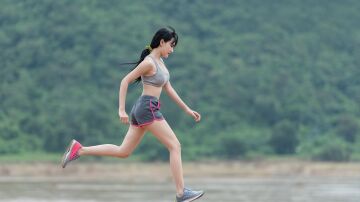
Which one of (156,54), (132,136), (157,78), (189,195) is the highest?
(156,54)

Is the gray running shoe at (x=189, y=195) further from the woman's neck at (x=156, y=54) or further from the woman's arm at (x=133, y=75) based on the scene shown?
the woman's neck at (x=156, y=54)

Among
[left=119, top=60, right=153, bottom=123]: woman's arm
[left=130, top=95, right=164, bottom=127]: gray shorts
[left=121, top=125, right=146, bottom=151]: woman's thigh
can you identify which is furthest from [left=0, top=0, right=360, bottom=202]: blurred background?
[left=119, top=60, right=153, bottom=123]: woman's arm

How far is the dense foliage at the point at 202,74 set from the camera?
58.2m

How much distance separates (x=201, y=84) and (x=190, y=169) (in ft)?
39.0

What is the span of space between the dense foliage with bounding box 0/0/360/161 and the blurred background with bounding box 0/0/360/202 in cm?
7

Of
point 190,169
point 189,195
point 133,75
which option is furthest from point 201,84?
point 133,75

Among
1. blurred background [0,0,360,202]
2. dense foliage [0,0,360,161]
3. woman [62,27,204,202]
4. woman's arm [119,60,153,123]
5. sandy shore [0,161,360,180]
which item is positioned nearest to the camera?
woman's arm [119,60,153,123]

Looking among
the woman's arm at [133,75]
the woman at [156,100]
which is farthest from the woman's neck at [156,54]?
the woman's arm at [133,75]

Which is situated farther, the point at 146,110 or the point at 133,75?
the point at 146,110

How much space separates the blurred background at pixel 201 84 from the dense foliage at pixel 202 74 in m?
0.07

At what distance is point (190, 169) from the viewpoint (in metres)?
53.0

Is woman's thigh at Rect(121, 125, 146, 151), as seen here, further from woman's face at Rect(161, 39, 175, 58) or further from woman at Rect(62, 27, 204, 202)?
woman's face at Rect(161, 39, 175, 58)

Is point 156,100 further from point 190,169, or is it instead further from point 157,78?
point 190,169

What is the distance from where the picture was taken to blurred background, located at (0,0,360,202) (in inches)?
2196
